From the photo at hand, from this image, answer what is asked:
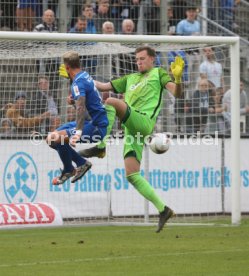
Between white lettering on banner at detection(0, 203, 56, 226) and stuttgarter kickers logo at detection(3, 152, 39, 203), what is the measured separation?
995 millimetres

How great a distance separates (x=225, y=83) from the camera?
18250 millimetres

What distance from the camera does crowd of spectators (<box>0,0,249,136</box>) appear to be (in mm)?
15930

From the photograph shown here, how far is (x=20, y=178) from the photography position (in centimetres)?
1634

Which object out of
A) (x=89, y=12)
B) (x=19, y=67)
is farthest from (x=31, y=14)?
(x=19, y=67)

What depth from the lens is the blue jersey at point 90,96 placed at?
12.5 m

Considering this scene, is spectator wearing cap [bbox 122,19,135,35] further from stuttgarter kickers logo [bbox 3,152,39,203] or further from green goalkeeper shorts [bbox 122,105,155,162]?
green goalkeeper shorts [bbox 122,105,155,162]

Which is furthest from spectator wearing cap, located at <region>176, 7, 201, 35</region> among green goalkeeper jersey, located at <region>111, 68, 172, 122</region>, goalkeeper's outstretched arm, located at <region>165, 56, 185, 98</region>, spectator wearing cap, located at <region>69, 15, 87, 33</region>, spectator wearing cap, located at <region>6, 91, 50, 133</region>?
goalkeeper's outstretched arm, located at <region>165, 56, 185, 98</region>

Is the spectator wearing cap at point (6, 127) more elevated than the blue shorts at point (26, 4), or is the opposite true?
the blue shorts at point (26, 4)

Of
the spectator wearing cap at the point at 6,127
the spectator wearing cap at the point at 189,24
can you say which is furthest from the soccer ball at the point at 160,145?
the spectator wearing cap at the point at 189,24

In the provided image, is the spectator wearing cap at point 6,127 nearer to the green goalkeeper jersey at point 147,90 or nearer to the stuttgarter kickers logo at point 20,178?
the stuttgarter kickers logo at point 20,178

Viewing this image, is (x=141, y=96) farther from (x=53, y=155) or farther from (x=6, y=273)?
(x=6, y=273)

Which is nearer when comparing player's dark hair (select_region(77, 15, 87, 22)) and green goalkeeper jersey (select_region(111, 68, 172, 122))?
green goalkeeper jersey (select_region(111, 68, 172, 122))

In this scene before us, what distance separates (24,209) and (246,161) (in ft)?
18.2

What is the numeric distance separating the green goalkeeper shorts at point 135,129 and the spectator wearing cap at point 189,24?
6476 millimetres
